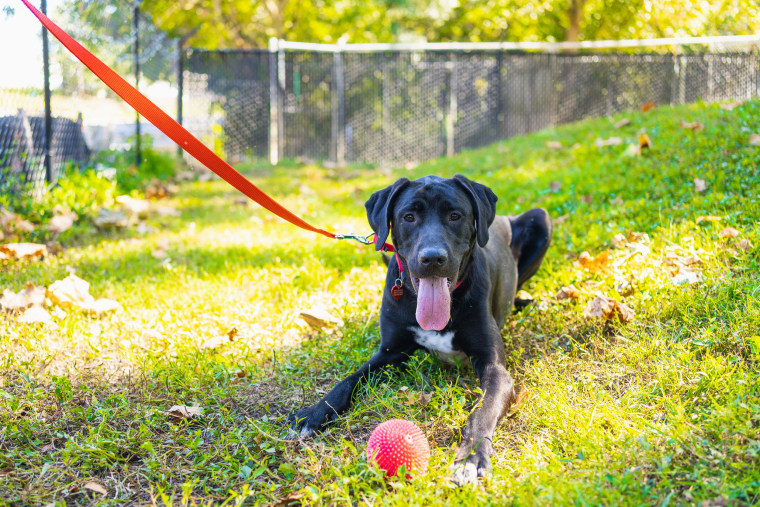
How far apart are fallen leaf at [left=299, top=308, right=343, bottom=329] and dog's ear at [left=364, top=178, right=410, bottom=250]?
2.77 feet

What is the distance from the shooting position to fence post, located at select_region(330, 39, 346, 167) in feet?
44.0

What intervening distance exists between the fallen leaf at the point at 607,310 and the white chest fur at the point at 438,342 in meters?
0.86

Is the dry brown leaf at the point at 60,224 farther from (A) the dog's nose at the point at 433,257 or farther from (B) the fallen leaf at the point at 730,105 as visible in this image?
(B) the fallen leaf at the point at 730,105

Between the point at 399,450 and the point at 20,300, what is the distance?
2.96 m

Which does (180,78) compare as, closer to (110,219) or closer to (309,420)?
(110,219)

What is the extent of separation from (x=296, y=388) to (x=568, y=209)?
3.51 m

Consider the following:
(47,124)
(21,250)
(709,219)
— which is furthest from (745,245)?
(47,124)

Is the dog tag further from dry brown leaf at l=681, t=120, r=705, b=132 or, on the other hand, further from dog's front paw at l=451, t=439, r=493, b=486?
dry brown leaf at l=681, t=120, r=705, b=132

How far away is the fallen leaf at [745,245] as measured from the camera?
3834 millimetres

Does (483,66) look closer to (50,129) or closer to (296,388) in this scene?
(50,129)

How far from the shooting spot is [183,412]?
2.86 metres

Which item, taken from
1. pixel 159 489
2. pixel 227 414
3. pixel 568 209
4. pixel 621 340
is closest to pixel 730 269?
pixel 621 340

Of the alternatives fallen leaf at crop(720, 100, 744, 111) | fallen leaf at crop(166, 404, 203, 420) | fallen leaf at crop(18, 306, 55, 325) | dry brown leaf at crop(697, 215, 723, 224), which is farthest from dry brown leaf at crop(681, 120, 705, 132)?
fallen leaf at crop(18, 306, 55, 325)

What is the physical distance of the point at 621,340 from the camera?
3320mm
